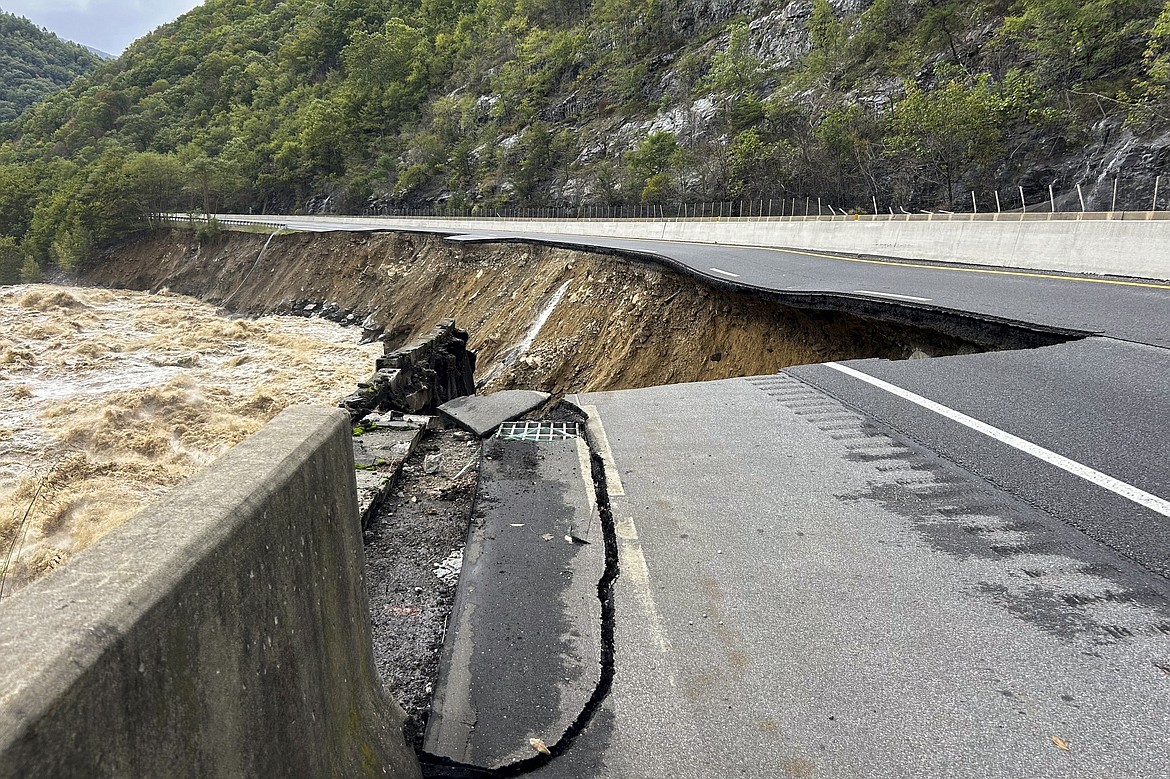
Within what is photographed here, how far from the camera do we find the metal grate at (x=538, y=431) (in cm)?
567

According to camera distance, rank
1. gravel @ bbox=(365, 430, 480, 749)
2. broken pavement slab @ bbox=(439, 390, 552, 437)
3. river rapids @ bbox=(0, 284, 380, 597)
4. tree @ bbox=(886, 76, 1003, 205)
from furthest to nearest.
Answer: tree @ bbox=(886, 76, 1003, 205)
river rapids @ bbox=(0, 284, 380, 597)
broken pavement slab @ bbox=(439, 390, 552, 437)
gravel @ bbox=(365, 430, 480, 749)

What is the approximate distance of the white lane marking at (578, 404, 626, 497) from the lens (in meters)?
4.51

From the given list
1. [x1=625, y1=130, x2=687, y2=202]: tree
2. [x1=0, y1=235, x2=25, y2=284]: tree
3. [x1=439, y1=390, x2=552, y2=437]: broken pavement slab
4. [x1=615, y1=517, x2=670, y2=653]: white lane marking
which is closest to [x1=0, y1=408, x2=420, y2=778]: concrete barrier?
[x1=615, y1=517, x2=670, y2=653]: white lane marking

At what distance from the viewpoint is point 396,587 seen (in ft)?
11.9

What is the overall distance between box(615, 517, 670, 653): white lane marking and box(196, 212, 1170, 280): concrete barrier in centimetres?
1198

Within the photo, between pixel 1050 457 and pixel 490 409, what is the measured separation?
4714 mm

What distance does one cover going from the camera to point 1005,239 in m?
13.9

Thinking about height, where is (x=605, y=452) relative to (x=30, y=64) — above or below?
below

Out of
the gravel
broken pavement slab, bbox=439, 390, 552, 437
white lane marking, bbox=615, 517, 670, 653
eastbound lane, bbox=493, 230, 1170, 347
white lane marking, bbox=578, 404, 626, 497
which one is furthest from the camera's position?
eastbound lane, bbox=493, 230, 1170, 347

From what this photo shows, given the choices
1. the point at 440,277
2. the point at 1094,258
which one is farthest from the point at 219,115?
the point at 1094,258

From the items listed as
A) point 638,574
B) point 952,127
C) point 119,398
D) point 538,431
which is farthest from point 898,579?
point 952,127

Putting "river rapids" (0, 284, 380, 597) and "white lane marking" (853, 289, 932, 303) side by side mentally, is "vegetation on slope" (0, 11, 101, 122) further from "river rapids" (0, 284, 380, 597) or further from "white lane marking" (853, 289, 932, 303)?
"white lane marking" (853, 289, 932, 303)

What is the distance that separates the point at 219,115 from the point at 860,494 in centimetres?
13132

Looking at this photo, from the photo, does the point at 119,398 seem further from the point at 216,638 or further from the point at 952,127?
the point at 952,127
